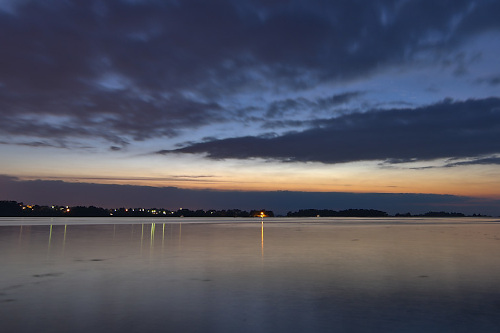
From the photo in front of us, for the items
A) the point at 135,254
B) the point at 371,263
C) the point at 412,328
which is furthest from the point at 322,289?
the point at 135,254

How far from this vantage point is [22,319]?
10.1m

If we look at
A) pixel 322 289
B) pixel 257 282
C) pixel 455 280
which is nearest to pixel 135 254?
pixel 257 282

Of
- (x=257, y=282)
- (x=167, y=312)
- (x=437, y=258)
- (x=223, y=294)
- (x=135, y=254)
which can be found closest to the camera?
(x=167, y=312)

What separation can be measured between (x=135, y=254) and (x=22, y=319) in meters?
15.4

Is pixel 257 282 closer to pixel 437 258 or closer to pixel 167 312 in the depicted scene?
pixel 167 312

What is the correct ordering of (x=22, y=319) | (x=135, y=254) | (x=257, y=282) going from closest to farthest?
(x=22, y=319)
(x=257, y=282)
(x=135, y=254)

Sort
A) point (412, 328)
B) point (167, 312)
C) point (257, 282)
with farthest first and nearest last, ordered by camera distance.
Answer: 1. point (257, 282)
2. point (167, 312)
3. point (412, 328)

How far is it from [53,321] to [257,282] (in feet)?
24.6

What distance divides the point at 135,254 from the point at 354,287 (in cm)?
1502

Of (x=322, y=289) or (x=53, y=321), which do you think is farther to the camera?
(x=322, y=289)

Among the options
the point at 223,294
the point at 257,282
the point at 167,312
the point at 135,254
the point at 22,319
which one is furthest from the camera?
the point at 135,254

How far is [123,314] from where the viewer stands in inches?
419

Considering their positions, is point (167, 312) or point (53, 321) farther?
point (167, 312)

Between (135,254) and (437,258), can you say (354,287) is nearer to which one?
(437,258)
